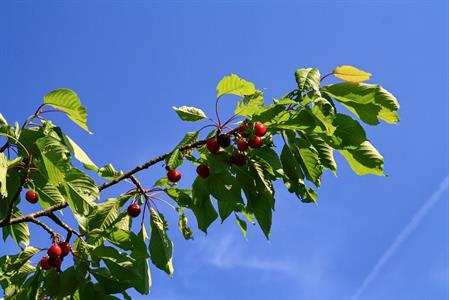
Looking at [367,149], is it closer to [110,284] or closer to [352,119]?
[352,119]

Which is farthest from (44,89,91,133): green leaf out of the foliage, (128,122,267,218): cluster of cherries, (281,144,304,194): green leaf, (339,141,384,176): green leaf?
(339,141,384,176): green leaf

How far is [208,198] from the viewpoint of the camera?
10.7 feet

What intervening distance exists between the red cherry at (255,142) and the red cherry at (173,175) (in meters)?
0.65

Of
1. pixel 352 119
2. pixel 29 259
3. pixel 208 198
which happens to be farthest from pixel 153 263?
pixel 352 119

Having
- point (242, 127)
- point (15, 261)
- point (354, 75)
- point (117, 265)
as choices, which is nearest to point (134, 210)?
point (117, 265)

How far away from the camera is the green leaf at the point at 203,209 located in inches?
127

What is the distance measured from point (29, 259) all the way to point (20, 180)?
2.49 ft

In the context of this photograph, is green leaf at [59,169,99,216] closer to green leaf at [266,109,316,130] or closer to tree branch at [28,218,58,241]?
tree branch at [28,218,58,241]

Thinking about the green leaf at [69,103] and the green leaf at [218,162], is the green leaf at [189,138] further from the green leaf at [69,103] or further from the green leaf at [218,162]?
the green leaf at [69,103]

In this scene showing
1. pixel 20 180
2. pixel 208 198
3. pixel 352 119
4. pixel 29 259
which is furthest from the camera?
pixel 29 259

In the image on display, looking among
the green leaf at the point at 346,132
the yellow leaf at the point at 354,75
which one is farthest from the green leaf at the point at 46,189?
the yellow leaf at the point at 354,75

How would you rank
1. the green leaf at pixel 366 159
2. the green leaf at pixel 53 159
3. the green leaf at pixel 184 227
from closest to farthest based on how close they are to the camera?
the green leaf at pixel 53 159 < the green leaf at pixel 366 159 < the green leaf at pixel 184 227

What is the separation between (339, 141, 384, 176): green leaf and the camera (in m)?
2.90

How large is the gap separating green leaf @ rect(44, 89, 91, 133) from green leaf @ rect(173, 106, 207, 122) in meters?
0.59
